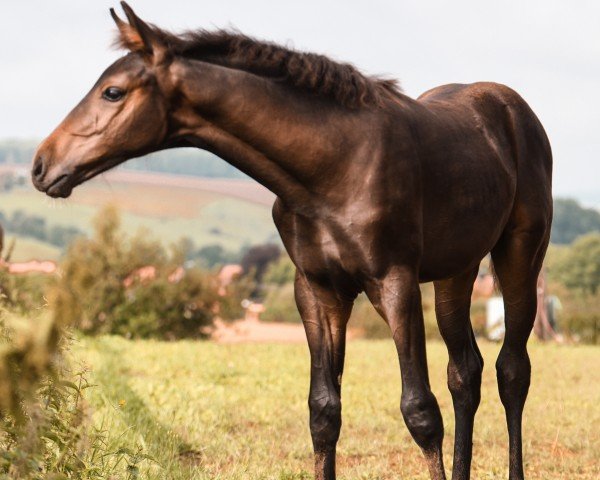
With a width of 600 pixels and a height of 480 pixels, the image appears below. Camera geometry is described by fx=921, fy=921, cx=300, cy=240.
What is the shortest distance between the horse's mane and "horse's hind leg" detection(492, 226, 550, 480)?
148 cm

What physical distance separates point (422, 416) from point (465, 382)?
121 cm

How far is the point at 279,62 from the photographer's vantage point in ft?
13.2

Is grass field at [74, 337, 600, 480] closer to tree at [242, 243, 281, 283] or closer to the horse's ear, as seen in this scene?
the horse's ear

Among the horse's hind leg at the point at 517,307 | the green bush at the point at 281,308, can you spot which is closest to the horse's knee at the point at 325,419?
the horse's hind leg at the point at 517,307

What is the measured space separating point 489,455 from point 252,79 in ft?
11.8

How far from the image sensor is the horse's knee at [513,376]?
538 centimetres

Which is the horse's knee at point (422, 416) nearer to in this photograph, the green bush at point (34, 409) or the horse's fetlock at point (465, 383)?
the horse's fetlock at point (465, 383)

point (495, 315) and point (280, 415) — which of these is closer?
point (280, 415)

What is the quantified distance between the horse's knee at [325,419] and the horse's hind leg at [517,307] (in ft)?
4.45

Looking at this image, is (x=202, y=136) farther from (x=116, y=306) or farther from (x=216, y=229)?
(x=216, y=229)

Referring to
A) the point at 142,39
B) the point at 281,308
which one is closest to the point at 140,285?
the point at 142,39

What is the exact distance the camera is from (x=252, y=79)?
394cm

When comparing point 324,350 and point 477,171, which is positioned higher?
point 477,171

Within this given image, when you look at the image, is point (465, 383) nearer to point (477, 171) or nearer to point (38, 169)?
point (477, 171)
